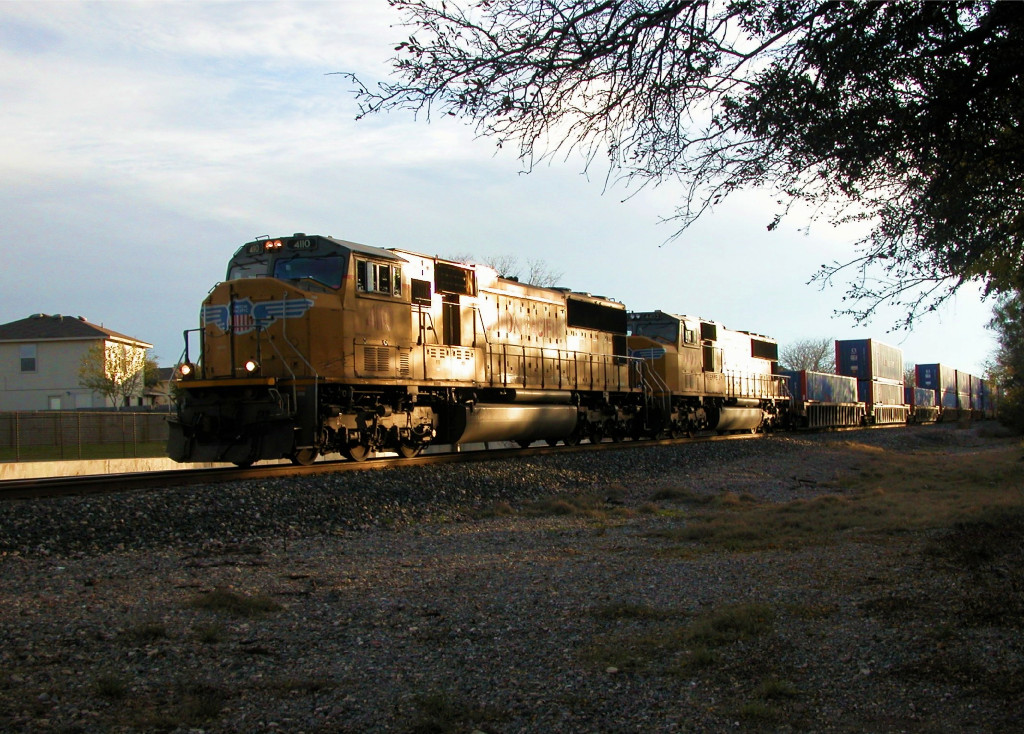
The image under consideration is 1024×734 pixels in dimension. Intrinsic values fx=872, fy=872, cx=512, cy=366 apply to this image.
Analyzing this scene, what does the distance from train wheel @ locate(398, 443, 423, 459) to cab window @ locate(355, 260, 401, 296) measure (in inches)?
103

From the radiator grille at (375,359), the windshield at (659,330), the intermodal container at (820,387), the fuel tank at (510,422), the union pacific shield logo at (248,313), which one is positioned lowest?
the fuel tank at (510,422)

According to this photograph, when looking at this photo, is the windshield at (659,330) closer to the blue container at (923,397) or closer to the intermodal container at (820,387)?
the intermodal container at (820,387)

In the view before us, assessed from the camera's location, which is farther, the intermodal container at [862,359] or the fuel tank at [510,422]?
the intermodal container at [862,359]

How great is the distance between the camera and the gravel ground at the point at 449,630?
12.9 feet

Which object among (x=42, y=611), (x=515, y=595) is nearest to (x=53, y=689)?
(x=42, y=611)

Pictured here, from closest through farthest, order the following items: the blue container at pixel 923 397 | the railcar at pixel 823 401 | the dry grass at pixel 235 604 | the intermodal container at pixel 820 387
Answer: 1. the dry grass at pixel 235 604
2. the railcar at pixel 823 401
3. the intermodal container at pixel 820 387
4. the blue container at pixel 923 397

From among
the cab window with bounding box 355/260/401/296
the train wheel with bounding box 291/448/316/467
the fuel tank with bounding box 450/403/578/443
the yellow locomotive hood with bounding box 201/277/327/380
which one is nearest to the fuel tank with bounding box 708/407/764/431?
the fuel tank with bounding box 450/403/578/443

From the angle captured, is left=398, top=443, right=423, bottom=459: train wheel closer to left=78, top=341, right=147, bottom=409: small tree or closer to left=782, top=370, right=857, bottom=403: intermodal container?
left=782, top=370, right=857, bottom=403: intermodal container

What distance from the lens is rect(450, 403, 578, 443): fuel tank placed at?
16.0 meters

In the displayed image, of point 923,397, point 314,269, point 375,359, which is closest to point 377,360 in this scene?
point 375,359

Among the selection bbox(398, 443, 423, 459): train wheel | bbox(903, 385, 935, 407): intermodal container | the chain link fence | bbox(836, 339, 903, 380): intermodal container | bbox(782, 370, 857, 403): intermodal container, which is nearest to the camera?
bbox(398, 443, 423, 459): train wheel

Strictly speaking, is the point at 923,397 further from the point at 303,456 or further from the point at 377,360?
the point at 303,456

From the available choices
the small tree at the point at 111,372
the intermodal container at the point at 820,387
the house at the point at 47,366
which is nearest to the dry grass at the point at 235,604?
the intermodal container at the point at 820,387

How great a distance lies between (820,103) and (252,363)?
9.18 m
